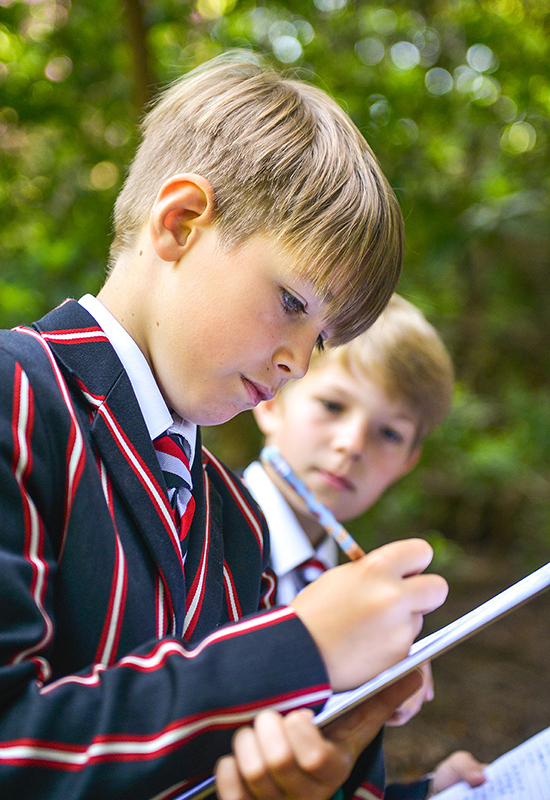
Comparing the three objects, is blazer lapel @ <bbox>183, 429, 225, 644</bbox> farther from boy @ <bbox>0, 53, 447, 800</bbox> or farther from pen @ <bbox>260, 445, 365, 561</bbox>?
pen @ <bbox>260, 445, 365, 561</bbox>

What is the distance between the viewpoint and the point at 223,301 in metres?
0.70

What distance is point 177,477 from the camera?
71cm

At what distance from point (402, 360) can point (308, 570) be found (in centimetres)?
45

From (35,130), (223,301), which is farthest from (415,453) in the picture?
(35,130)

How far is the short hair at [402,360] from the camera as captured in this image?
1.29 m

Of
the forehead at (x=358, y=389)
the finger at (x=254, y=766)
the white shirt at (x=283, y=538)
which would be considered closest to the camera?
the finger at (x=254, y=766)

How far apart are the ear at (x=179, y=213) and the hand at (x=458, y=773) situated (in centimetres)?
72

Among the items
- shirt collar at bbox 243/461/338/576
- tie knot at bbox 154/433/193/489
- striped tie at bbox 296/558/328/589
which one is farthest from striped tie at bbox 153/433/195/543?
striped tie at bbox 296/558/328/589

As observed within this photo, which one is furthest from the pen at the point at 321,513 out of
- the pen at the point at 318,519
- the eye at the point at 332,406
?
the eye at the point at 332,406

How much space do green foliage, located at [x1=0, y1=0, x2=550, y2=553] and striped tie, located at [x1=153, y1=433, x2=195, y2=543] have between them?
0.72 meters

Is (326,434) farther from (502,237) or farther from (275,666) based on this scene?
(502,237)

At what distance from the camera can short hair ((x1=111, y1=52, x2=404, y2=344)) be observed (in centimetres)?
73

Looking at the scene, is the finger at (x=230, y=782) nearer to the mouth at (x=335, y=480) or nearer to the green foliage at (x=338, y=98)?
the mouth at (x=335, y=480)

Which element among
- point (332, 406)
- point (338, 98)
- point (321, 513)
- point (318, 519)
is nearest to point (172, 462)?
point (321, 513)
